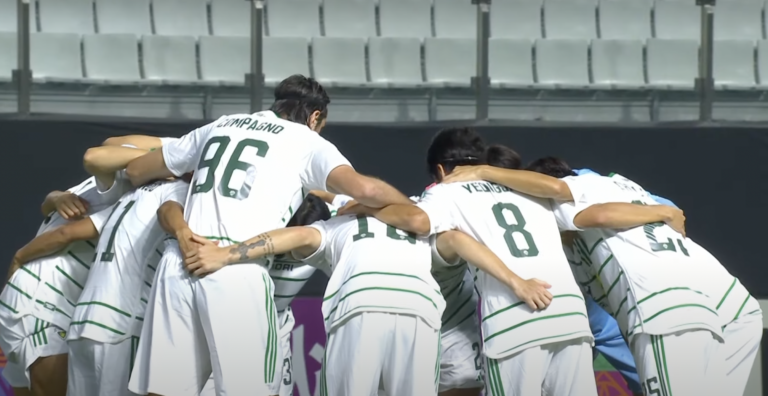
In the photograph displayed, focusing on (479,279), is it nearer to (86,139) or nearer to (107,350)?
(107,350)

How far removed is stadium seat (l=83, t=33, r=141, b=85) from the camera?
733 centimetres

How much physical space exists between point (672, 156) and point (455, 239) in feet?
9.56

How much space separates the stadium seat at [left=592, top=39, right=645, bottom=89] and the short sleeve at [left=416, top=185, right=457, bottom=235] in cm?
294

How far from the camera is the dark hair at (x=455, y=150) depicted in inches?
186

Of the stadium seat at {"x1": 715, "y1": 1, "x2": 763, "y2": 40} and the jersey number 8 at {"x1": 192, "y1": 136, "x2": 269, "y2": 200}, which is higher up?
the stadium seat at {"x1": 715, "y1": 1, "x2": 763, "y2": 40}

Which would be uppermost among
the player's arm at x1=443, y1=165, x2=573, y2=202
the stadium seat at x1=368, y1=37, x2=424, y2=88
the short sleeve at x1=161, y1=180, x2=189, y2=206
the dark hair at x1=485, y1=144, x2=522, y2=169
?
the stadium seat at x1=368, y1=37, x2=424, y2=88

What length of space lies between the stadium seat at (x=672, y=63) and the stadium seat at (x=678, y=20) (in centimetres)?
9

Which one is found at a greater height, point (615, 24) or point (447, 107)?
point (615, 24)

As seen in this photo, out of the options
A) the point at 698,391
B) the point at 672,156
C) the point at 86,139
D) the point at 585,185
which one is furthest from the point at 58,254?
the point at 672,156

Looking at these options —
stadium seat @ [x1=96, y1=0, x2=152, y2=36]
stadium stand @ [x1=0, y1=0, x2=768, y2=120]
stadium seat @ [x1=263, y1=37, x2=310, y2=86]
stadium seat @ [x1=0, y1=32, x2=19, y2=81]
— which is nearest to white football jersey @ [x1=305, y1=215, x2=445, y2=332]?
stadium stand @ [x1=0, y1=0, x2=768, y2=120]

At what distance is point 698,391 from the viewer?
4422mm

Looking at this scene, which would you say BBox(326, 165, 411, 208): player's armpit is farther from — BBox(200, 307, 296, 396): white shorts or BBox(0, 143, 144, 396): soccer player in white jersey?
BBox(0, 143, 144, 396): soccer player in white jersey

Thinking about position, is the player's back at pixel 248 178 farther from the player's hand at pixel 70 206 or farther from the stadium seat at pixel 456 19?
the stadium seat at pixel 456 19

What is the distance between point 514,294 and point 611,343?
4.40ft
